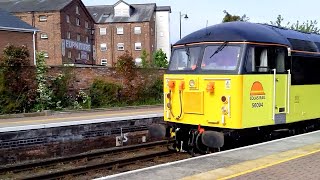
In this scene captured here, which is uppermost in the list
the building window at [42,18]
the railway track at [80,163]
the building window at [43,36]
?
the building window at [42,18]

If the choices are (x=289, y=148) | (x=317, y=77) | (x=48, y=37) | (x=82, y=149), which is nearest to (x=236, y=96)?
(x=289, y=148)

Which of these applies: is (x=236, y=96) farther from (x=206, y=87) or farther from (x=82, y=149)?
(x=82, y=149)

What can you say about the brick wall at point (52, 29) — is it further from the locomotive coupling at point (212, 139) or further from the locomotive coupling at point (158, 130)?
the locomotive coupling at point (212, 139)

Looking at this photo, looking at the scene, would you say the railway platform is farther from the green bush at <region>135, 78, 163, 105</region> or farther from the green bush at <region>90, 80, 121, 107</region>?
the green bush at <region>135, 78, 163, 105</region>

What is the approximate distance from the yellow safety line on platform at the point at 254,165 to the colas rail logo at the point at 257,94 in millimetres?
1368

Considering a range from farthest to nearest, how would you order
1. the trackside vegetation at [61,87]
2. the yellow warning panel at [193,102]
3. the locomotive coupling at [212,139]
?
the trackside vegetation at [61,87]
the yellow warning panel at [193,102]
the locomotive coupling at [212,139]

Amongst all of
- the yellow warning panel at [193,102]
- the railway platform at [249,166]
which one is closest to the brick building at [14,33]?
the yellow warning panel at [193,102]

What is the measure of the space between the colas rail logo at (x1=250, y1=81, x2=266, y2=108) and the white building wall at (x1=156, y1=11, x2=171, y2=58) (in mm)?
58858

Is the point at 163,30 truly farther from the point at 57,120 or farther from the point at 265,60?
the point at 265,60

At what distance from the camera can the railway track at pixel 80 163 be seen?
9716 mm

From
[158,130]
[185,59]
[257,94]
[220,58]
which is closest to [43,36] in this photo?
[158,130]

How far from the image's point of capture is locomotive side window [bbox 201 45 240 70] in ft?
31.1

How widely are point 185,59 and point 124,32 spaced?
53.2m

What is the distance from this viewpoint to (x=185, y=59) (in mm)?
10484
